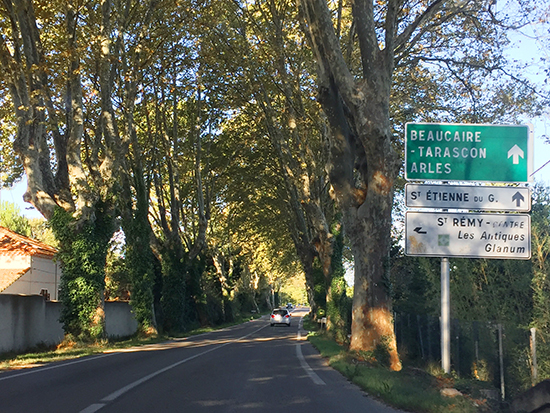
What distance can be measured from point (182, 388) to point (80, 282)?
1250cm

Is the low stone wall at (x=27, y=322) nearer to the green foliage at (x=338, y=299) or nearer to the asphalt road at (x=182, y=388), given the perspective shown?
the asphalt road at (x=182, y=388)

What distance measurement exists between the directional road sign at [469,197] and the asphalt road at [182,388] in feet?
11.7

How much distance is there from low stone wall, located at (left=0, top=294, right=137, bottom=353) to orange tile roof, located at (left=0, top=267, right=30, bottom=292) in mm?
9353

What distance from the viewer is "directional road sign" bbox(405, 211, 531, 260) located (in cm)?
995

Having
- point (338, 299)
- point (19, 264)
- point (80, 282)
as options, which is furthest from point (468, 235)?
point (19, 264)

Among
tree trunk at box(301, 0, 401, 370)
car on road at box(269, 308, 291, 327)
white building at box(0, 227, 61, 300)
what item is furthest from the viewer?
car on road at box(269, 308, 291, 327)

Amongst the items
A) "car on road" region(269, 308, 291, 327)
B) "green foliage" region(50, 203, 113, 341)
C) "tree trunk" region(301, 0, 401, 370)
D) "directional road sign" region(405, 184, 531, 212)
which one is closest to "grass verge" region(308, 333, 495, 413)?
"tree trunk" region(301, 0, 401, 370)

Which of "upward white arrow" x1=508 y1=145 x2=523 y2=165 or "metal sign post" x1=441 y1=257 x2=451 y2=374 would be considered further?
"upward white arrow" x1=508 y1=145 x2=523 y2=165

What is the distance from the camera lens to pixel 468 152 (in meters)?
10.5

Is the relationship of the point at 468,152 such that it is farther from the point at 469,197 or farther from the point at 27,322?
the point at 27,322

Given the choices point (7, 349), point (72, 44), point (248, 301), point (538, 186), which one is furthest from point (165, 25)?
point (248, 301)

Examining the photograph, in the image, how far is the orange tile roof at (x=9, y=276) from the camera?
29922mm

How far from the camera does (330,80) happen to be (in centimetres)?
1339

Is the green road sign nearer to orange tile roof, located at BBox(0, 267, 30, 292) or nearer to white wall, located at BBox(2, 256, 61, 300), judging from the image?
white wall, located at BBox(2, 256, 61, 300)
